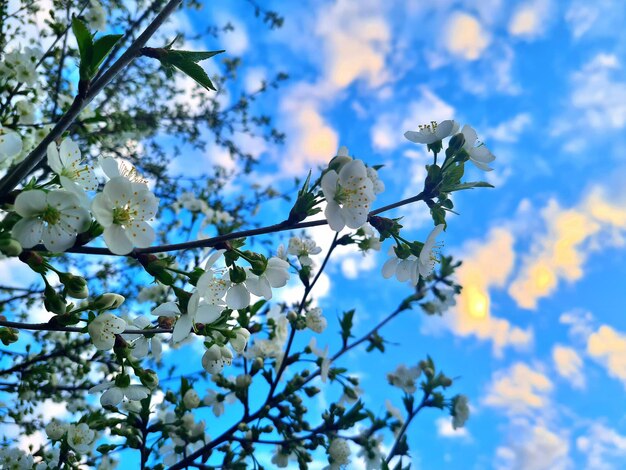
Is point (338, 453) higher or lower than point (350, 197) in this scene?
lower

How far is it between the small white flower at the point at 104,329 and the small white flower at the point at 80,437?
124 centimetres

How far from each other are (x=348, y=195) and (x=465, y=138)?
0.52m

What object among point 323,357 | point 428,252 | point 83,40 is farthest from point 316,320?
point 83,40

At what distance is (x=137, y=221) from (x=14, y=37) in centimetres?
357

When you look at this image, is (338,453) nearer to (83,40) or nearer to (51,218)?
(51,218)

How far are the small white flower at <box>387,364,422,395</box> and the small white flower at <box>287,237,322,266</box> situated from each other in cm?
174

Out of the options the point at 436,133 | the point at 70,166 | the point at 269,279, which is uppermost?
the point at 436,133

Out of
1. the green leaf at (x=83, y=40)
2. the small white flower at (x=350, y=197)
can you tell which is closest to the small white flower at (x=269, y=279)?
the small white flower at (x=350, y=197)

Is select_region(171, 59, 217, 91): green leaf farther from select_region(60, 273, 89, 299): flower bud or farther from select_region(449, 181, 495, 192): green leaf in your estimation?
select_region(449, 181, 495, 192): green leaf

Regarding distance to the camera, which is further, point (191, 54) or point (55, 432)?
point (55, 432)

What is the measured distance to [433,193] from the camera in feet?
5.47

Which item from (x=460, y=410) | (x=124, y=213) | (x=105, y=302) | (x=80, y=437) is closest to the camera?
(x=124, y=213)

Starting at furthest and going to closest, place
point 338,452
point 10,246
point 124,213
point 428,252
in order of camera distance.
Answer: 1. point 338,452
2. point 428,252
3. point 124,213
4. point 10,246

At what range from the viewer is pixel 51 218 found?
4.26 feet
